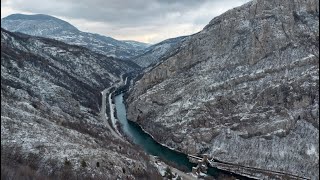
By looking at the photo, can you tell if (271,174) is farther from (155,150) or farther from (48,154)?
(48,154)

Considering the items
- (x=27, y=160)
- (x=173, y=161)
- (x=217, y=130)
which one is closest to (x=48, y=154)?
(x=27, y=160)

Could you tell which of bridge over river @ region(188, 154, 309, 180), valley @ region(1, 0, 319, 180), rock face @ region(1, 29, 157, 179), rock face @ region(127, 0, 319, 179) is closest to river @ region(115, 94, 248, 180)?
valley @ region(1, 0, 319, 180)

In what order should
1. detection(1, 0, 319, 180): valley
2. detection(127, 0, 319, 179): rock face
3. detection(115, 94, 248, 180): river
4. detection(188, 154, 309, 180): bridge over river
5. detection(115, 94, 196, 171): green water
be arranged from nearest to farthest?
detection(1, 0, 319, 180): valley < detection(188, 154, 309, 180): bridge over river < detection(115, 94, 248, 180): river < detection(115, 94, 196, 171): green water < detection(127, 0, 319, 179): rock face

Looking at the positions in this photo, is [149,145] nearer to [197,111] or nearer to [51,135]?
[197,111]

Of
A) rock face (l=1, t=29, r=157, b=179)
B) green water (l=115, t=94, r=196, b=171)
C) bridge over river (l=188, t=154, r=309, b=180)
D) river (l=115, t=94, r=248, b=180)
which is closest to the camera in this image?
rock face (l=1, t=29, r=157, b=179)

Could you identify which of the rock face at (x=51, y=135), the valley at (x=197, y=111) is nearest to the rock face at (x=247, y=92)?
the valley at (x=197, y=111)

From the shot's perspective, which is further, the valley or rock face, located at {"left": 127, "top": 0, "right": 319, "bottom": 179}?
rock face, located at {"left": 127, "top": 0, "right": 319, "bottom": 179}

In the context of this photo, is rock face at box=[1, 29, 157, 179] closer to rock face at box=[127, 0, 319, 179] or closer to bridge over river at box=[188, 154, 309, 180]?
bridge over river at box=[188, 154, 309, 180]
